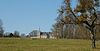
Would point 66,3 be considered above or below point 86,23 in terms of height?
above

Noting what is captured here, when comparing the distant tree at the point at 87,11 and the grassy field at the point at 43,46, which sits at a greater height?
the distant tree at the point at 87,11

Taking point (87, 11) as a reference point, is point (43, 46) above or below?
below

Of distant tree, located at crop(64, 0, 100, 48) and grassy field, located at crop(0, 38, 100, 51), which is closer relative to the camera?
grassy field, located at crop(0, 38, 100, 51)

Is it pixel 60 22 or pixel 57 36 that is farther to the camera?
pixel 57 36

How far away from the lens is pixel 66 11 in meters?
41.3

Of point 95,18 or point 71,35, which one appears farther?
point 71,35

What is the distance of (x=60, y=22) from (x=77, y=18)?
2751mm

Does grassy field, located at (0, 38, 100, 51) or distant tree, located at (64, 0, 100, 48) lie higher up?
distant tree, located at (64, 0, 100, 48)

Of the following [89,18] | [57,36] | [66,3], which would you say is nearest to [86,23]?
[89,18]

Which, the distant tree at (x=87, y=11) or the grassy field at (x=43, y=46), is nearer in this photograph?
the grassy field at (x=43, y=46)

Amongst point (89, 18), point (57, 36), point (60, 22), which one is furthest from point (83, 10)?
point (57, 36)

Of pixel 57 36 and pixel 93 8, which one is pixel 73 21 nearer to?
pixel 93 8

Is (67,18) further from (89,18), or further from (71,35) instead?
(71,35)

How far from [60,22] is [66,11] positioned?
199cm
